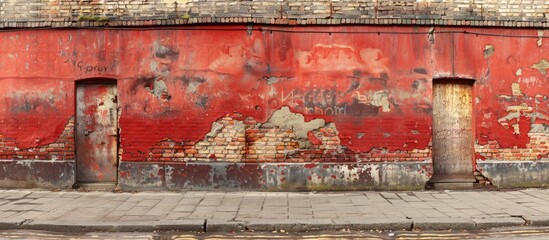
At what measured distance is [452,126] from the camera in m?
9.11

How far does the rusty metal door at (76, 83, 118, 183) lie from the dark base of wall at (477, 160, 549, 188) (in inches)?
305

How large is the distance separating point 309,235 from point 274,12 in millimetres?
4770

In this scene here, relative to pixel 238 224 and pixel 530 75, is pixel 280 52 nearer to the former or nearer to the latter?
pixel 238 224

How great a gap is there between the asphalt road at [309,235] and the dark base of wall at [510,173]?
278cm

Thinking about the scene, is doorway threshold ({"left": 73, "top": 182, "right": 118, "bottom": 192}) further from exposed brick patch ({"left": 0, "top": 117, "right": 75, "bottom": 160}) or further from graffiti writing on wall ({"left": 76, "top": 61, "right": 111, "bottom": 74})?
graffiti writing on wall ({"left": 76, "top": 61, "right": 111, "bottom": 74})

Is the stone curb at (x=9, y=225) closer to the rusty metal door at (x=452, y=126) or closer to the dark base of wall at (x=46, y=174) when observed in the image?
the dark base of wall at (x=46, y=174)

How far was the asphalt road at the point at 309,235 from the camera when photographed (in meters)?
5.93

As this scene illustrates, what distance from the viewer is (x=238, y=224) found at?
6.24m

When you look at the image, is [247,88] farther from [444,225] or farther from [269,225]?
[444,225]

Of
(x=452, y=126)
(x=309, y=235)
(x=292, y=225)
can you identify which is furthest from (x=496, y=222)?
(x=452, y=126)

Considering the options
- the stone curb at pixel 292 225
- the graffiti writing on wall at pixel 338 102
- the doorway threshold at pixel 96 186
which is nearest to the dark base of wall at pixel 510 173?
the graffiti writing on wall at pixel 338 102

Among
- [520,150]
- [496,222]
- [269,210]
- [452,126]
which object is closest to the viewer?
[496,222]

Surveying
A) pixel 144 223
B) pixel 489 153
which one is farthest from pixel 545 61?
pixel 144 223

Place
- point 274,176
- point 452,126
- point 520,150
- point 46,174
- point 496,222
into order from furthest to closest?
point 452,126 → point 520,150 → point 46,174 → point 274,176 → point 496,222
